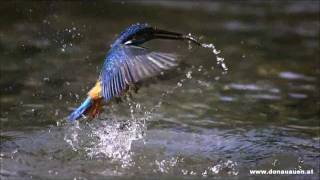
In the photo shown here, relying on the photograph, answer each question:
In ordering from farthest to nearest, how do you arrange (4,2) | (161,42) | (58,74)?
(4,2), (161,42), (58,74)

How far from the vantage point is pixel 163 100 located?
673cm

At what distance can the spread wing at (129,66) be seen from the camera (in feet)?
15.3

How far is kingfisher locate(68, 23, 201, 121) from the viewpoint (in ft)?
15.3

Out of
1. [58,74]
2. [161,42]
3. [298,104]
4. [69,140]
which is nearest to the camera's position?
[69,140]

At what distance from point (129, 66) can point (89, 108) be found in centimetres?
58

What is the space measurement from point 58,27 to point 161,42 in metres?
1.28

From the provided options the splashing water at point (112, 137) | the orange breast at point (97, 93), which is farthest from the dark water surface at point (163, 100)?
the orange breast at point (97, 93)

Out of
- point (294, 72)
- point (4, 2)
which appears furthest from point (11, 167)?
point (4, 2)

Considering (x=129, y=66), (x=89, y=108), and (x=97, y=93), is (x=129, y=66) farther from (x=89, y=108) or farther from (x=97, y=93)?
(x=89, y=108)

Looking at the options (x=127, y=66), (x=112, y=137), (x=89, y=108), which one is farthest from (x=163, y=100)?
(x=127, y=66)

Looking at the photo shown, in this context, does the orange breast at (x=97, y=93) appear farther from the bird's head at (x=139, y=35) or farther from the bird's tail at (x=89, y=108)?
the bird's head at (x=139, y=35)

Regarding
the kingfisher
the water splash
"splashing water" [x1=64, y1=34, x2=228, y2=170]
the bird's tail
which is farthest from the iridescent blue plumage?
the water splash

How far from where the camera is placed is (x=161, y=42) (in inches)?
349

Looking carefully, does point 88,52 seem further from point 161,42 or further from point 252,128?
point 252,128
